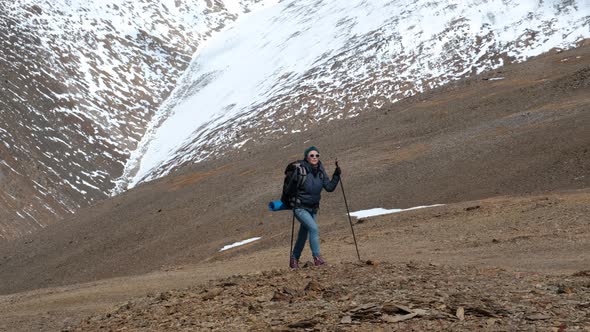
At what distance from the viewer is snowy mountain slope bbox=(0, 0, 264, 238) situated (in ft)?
208

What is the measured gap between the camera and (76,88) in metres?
83.8

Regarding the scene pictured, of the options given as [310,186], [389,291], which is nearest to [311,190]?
[310,186]

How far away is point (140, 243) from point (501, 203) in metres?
17.0

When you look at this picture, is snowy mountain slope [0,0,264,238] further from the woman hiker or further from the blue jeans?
the woman hiker

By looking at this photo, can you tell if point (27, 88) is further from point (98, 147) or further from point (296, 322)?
point (296, 322)

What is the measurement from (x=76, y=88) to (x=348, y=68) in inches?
1158

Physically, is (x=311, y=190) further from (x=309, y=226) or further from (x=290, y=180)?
(x=309, y=226)

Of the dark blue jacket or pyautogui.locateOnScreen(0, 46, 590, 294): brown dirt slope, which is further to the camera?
pyautogui.locateOnScreen(0, 46, 590, 294): brown dirt slope

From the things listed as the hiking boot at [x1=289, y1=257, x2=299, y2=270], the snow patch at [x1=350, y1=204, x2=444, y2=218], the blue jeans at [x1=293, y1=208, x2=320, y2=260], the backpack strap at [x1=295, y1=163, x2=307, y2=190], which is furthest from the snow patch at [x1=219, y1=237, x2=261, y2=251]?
the backpack strap at [x1=295, y1=163, x2=307, y2=190]

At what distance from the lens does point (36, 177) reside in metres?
63.8

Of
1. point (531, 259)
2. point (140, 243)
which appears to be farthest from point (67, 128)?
point (531, 259)

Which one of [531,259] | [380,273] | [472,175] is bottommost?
[472,175]

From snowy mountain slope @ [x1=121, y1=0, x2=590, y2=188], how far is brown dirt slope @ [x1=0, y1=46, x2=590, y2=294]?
15725mm

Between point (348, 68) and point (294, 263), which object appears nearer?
point (294, 263)
